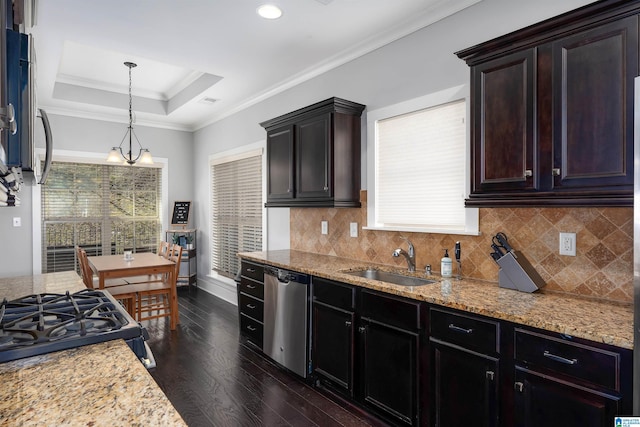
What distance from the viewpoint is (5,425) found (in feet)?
2.93

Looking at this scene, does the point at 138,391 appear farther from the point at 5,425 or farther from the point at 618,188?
the point at 618,188

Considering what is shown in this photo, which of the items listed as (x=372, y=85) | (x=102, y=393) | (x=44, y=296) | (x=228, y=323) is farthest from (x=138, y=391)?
(x=228, y=323)

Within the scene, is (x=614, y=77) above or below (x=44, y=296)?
above

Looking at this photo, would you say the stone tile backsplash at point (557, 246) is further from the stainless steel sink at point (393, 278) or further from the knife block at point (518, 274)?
the stainless steel sink at point (393, 278)

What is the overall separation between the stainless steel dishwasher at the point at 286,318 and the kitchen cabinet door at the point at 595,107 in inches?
74.6

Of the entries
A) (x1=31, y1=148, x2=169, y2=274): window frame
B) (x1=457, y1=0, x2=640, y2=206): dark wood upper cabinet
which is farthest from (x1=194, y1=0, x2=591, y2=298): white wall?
(x1=31, y1=148, x2=169, y2=274): window frame

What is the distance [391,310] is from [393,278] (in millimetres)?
642

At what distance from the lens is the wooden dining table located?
409 cm

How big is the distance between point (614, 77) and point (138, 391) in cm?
219

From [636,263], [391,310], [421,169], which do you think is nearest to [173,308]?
[391,310]

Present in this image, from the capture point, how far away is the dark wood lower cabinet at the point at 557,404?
1.51 metres

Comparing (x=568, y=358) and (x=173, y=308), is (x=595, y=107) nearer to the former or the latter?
(x=568, y=358)

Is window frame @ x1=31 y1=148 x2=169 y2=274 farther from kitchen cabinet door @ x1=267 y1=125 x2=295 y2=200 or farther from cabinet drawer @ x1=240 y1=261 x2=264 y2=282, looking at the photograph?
cabinet drawer @ x1=240 y1=261 x2=264 y2=282

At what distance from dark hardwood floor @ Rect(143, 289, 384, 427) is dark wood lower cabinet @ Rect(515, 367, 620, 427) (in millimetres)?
1071
